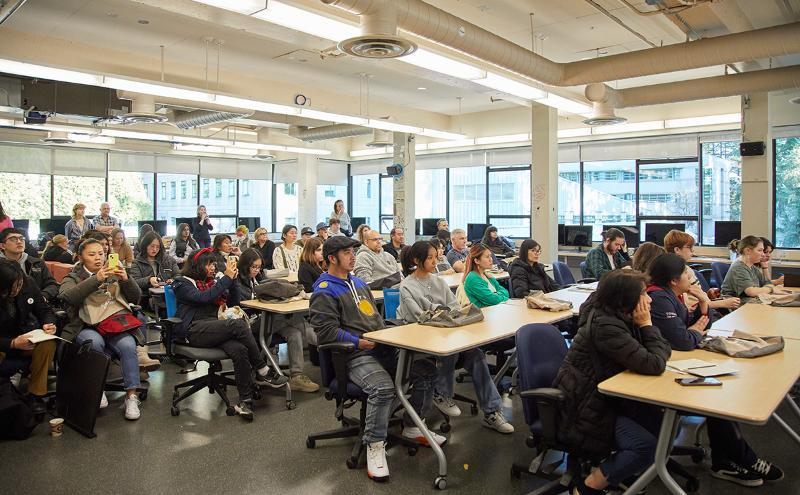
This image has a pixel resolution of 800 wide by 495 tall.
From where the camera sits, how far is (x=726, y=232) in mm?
8617

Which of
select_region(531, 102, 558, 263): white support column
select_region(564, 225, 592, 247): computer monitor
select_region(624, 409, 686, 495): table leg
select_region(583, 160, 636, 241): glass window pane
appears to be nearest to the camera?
select_region(624, 409, 686, 495): table leg

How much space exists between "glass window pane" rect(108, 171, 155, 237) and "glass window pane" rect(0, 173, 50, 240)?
1263 mm

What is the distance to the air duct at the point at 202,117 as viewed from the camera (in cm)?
902

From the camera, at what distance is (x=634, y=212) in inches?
407

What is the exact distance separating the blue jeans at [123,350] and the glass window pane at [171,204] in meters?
9.22

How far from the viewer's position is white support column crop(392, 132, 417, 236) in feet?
37.1

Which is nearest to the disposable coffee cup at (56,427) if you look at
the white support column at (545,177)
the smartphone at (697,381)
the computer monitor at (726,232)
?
the smartphone at (697,381)

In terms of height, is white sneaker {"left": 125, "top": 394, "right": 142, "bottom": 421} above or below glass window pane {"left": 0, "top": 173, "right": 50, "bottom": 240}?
below

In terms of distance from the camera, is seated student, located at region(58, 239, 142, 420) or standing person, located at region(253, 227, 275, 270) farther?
standing person, located at region(253, 227, 275, 270)

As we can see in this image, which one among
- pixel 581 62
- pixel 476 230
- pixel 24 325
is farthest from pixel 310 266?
pixel 476 230

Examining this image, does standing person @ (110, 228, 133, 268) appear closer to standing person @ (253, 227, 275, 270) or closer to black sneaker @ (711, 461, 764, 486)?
standing person @ (253, 227, 275, 270)

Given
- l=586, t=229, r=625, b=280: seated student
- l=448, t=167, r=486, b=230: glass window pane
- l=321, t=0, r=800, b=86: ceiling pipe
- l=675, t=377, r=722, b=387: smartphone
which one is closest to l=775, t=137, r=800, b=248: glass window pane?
l=586, t=229, r=625, b=280: seated student

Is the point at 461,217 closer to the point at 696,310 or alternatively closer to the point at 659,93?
the point at 659,93

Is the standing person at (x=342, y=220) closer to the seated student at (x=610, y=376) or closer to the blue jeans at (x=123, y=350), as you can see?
the blue jeans at (x=123, y=350)
